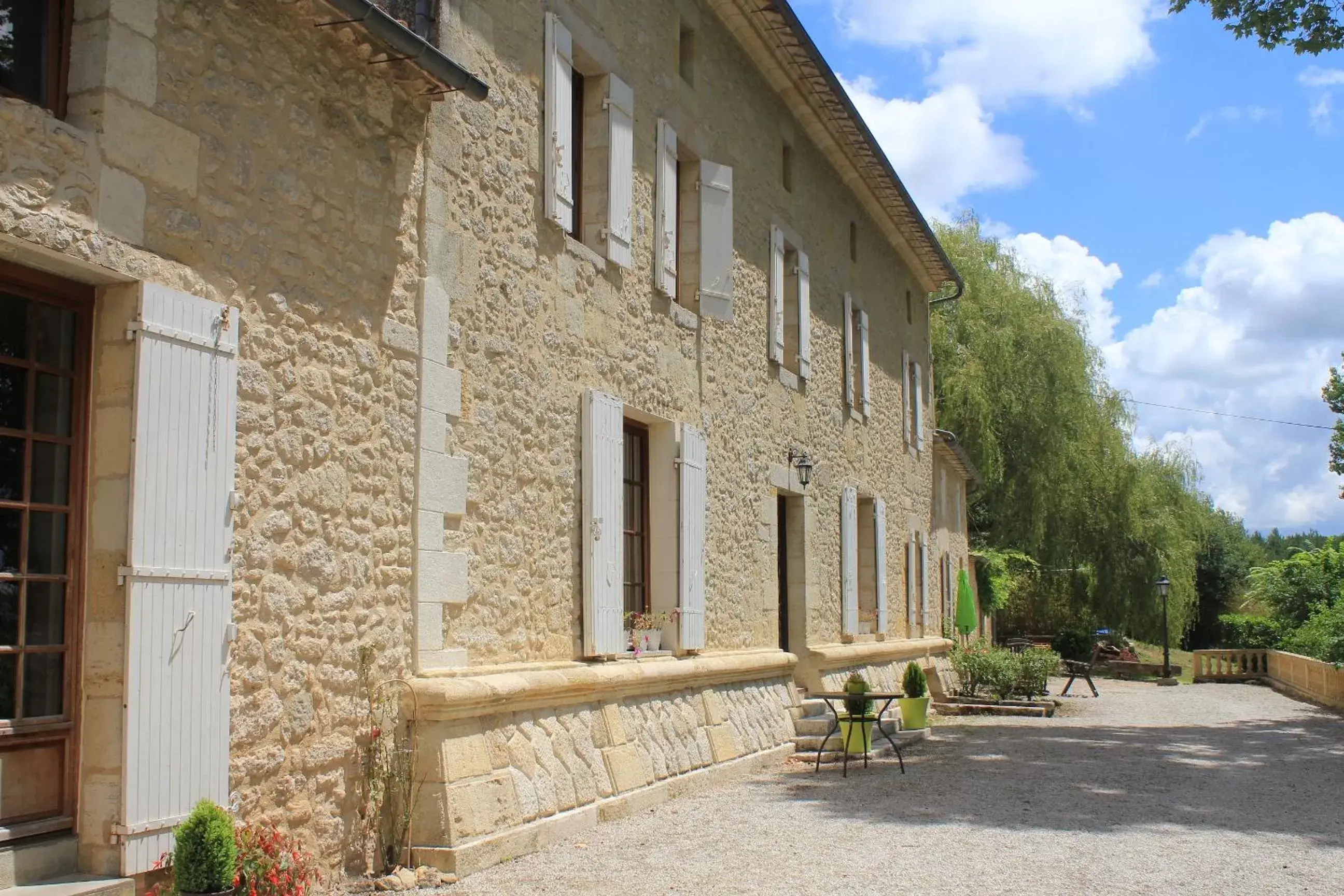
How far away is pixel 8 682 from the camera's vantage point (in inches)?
153

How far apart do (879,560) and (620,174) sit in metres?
7.69

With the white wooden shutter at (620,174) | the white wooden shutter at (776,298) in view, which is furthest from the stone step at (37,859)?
the white wooden shutter at (776,298)

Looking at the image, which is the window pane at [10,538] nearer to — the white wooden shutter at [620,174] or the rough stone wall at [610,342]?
the rough stone wall at [610,342]

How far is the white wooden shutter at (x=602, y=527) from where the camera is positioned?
7.24 metres

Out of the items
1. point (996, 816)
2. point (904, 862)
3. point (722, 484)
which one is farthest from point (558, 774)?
point (722, 484)

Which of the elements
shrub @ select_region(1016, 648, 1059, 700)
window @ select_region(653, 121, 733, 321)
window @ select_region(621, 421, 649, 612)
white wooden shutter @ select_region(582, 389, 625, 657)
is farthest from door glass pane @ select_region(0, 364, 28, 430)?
shrub @ select_region(1016, 648, 1059, 700)

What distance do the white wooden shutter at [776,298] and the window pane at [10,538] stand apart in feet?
24.4

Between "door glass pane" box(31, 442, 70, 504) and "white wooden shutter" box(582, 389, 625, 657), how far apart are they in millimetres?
3518

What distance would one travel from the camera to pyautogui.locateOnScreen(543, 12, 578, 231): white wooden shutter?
7.08 metres

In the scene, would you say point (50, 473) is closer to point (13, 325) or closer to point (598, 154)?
point (13, 325)

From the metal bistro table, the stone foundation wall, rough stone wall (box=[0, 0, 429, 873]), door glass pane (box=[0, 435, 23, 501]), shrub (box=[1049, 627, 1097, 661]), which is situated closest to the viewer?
door glass pane (box=[0, 435, 23, 501])

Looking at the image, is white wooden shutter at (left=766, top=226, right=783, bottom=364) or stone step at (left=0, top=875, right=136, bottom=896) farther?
white wooden shutter at (left=766, top=226, right=783, bottom=364)

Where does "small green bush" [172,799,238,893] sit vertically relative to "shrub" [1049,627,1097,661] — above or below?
above

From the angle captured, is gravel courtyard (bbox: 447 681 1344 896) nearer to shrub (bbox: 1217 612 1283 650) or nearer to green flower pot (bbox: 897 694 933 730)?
green flower pot (bbox: 897 694 933 730)
